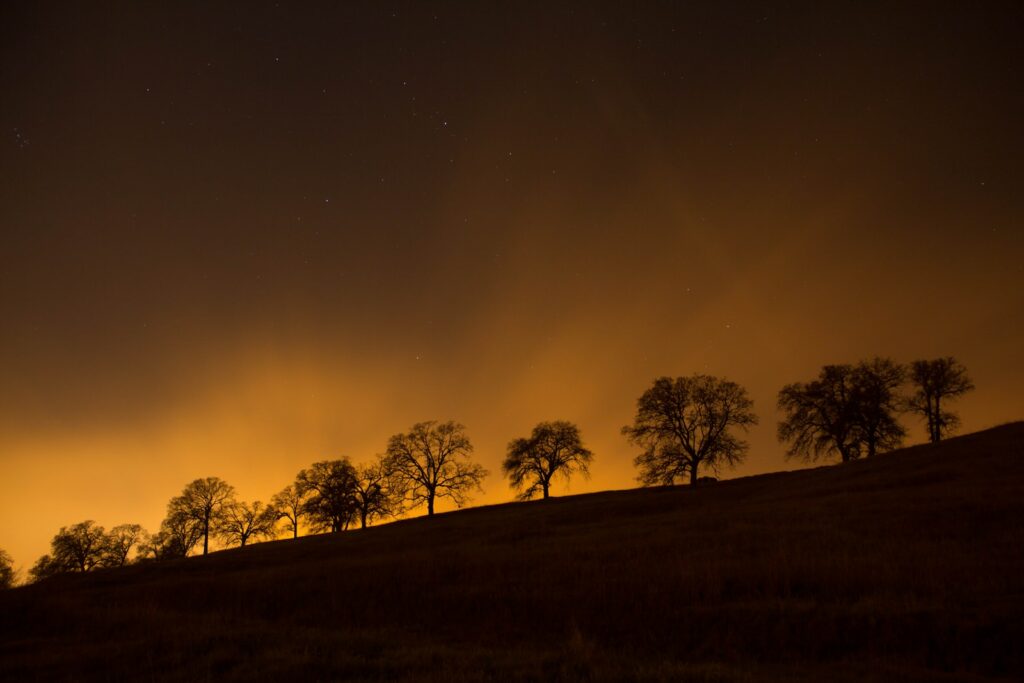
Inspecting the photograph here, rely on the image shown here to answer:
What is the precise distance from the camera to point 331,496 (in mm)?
83438

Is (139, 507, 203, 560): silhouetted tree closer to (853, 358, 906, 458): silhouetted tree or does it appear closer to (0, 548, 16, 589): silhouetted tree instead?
(0, 548, 16, 589): silhouetted tree

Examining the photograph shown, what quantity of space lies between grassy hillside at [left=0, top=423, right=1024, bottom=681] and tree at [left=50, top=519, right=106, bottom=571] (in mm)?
92706

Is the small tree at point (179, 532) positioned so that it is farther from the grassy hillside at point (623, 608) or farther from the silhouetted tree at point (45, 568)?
the grassy hillside at point (623, 608)

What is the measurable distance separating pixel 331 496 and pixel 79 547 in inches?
2199

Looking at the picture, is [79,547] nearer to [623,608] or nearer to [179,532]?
[179,532]

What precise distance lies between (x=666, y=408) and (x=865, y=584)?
50754 millimetres

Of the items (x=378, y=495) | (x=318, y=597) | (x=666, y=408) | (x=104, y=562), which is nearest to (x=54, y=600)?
(x=318, y=597)

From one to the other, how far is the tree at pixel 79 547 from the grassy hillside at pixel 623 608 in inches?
→ 3650

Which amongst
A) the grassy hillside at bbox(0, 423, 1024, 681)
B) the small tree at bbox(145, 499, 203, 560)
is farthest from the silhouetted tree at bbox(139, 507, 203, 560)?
the grassy hillside at bbox(0, 423, 1024, 681)

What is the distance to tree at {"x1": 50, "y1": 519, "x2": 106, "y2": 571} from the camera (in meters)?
100

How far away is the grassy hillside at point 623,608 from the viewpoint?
1085cm

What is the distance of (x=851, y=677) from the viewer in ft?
30.6

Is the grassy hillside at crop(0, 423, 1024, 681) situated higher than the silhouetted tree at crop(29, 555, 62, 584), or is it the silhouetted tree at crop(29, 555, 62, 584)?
the grassy hillside at crop(0, 423, 1024, 681)

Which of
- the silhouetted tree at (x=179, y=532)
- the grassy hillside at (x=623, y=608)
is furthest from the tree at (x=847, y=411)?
the silhouetted tree at (x=179, y=532)
